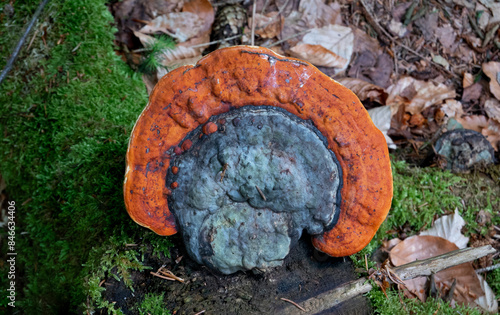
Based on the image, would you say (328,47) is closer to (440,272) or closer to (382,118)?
(382,118)

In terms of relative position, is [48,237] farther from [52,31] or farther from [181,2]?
[181,2]

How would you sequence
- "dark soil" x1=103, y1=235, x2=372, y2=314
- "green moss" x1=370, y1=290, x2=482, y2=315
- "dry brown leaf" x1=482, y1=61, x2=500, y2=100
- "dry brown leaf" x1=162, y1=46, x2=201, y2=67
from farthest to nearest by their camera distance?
"dry brown leaf" x1=482, y1=61, x2=500, y2=100
"dry brown leaf" x1=162, y1=46, x2=201, y2=67
"green moss" x1=370, y1=290, x2=482, y2=315
"dark soil" x1=103, y1=235, x2=372, y2=314

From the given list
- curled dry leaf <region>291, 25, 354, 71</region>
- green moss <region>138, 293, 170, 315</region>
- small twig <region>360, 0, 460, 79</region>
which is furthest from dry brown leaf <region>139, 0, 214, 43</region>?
green moss <region>138, 293, 170, 315</region>

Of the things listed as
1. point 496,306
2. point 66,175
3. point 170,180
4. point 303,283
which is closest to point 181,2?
point 66,175

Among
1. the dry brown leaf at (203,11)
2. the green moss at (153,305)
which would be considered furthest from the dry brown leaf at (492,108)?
the green moss at (153,305)

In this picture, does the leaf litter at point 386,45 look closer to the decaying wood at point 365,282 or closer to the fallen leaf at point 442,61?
the fallen leaf at point 442,61

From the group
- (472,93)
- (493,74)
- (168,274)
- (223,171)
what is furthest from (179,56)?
(493,74)

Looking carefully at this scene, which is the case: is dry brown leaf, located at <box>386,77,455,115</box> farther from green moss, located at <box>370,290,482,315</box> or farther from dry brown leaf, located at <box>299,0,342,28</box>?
green moss, located at <box>370,290,482,315</box>
